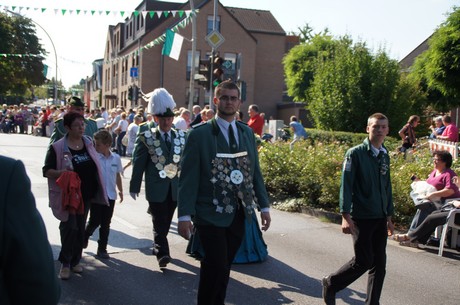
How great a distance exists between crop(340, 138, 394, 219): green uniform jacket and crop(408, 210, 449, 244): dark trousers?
3.13 metres

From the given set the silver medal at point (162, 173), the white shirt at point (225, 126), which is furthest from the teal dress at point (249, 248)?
the white shirt at point (225, 126)

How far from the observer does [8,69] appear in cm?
6291

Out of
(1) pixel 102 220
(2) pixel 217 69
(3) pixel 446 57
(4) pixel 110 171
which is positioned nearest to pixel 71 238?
(1) pixel 102 220

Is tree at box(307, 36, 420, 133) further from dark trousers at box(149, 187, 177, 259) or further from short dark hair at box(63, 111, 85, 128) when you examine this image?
short dark hair at box(63, 111, 85, 128)

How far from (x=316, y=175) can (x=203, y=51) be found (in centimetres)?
3802

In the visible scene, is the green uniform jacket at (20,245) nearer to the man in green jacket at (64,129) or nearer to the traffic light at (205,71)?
the man in green jacket at (64,129)

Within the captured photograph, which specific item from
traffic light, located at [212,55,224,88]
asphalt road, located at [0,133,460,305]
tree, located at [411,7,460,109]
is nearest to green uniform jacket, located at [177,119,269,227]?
asphalt road, located at [0,133,460,305]

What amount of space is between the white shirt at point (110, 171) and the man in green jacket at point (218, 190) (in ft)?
9.69

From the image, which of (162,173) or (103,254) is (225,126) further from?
(103,254)

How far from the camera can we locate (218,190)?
13.8 feet

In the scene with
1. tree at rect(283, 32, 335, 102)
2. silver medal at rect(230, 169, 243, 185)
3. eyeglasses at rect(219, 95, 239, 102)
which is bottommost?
silver medal at rect(230, 169, 243, 185)

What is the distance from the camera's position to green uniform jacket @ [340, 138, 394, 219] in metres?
4.87

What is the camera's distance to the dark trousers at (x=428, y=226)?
305 inches

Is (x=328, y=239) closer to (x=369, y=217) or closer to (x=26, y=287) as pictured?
(x=369, y=217)
